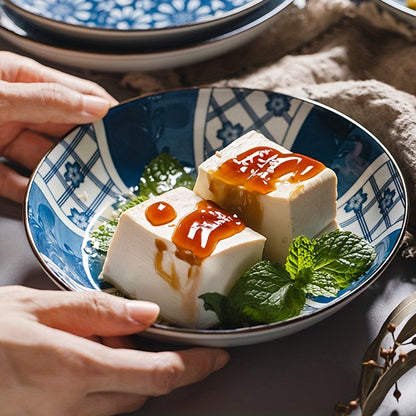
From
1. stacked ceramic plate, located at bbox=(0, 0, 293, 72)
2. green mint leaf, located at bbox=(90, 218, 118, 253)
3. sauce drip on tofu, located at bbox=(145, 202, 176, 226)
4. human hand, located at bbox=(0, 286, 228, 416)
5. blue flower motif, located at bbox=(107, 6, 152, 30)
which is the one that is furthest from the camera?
blue flower motif, located at bbox=(107, 6, 152, 30)

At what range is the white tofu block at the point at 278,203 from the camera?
110cm

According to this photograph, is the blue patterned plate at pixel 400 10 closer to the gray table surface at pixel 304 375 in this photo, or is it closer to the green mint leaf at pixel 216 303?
the gray table surface at pixel 304 375

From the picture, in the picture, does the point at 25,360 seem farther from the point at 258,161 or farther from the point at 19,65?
the point at 19,65

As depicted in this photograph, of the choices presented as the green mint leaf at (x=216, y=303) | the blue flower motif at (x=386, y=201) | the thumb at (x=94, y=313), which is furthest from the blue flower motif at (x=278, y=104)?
the thumb at (x=94, y=313)

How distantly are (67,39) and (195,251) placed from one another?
30.8 inches

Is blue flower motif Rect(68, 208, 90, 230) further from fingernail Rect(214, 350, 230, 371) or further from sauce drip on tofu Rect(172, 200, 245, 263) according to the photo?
fingernail Rect(214, 350, 230, 371)

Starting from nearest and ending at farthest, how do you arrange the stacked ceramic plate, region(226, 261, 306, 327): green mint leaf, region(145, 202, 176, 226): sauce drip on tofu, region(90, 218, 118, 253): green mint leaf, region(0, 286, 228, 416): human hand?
1. region(0, 286, 228, 416): human hand
2. region(226, 261, 306, 327): green mint leaf
3. region(145, 202, 176, 226): sauce drip on tofu
4. region(90, 218, 118, 253): green mint leaf
5. the stacked ceramic plate

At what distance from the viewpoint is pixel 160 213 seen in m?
1.10

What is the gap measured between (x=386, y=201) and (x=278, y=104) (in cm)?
34

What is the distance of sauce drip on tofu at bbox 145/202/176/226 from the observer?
1086 millimetres

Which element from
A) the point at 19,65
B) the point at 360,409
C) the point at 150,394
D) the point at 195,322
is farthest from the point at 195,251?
the point at 19,65

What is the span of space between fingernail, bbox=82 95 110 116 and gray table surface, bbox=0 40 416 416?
1.95 feet

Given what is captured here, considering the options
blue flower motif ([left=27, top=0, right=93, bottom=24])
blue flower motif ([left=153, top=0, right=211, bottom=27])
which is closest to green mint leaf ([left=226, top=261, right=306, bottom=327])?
blue flower motif ([left=153, top=0, right=211, bottom=27])

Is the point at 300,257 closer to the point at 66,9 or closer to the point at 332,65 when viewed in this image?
the point at 332,65
